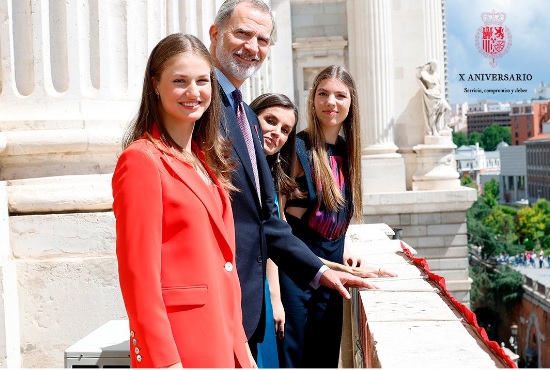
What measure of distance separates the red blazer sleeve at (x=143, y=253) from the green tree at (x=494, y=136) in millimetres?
156993

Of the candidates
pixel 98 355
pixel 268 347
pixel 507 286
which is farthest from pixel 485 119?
pixel 98 355

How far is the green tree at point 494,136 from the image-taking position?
15693cm

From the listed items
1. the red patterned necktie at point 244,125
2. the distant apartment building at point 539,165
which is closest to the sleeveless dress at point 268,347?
the red patterned necktie at point 244,125

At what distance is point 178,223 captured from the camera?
2734 mm

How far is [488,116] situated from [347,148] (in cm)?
16655

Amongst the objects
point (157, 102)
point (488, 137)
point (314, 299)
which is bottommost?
point (314, 299)

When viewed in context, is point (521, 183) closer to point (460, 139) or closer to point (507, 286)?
point (460, 139)

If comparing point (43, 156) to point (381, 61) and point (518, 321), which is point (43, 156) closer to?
point (381, 61)

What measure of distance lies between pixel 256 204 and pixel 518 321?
53.8 meters

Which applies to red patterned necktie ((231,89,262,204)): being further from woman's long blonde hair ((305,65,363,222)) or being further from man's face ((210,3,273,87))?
woman's long blonde hair ((305,65,363,222))

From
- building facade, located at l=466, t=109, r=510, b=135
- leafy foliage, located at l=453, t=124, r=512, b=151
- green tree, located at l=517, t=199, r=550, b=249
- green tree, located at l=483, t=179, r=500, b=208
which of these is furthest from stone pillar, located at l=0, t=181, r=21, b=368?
building facade, located at l=466, t=109, r=510, b=135

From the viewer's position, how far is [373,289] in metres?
4.05

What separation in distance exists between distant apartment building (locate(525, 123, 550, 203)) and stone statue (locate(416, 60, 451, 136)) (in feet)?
306

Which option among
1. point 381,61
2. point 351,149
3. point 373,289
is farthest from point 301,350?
point 381,61
